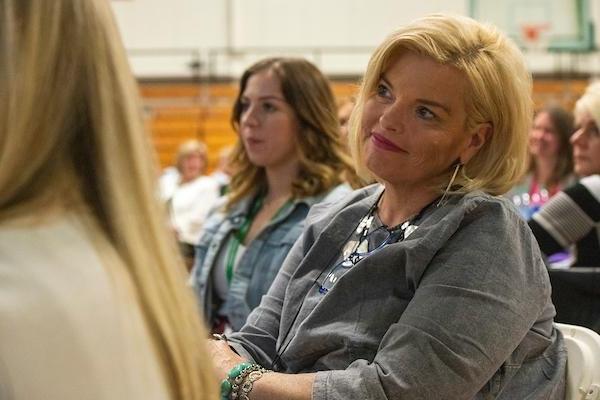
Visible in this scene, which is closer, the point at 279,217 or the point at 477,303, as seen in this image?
the point at 477,303

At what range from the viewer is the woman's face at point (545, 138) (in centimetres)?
451

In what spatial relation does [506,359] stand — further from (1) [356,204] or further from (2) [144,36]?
(2) [144,36]

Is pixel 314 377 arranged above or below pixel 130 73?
below

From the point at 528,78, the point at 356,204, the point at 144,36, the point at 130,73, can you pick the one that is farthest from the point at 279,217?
the point at 144,36

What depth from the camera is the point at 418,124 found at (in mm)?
1783

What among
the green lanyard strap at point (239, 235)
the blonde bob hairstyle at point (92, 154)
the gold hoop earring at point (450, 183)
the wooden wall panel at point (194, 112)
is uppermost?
the blonde bob hairstyle at point (92, 154)

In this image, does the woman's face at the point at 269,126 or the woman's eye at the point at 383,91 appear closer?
the woman's eye at the point at 383,91

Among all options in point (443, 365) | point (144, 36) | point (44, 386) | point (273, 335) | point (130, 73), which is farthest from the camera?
point (144, 36)

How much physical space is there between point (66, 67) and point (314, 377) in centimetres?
89

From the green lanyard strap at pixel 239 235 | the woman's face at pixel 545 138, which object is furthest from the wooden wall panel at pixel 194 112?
the green lanyard strap at pixel 239 235

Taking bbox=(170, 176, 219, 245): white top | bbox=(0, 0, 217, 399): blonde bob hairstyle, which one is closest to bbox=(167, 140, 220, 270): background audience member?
bbox=(170, 176, 219, 245): white top

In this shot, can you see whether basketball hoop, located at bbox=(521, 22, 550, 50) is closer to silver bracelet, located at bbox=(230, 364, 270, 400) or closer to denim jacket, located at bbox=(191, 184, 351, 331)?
denim jacket, located at bbox=(191, 184, 351, 331)

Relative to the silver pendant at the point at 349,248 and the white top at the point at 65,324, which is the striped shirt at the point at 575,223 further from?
the white top at the point at 65,324

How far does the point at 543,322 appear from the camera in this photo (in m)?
1.73
